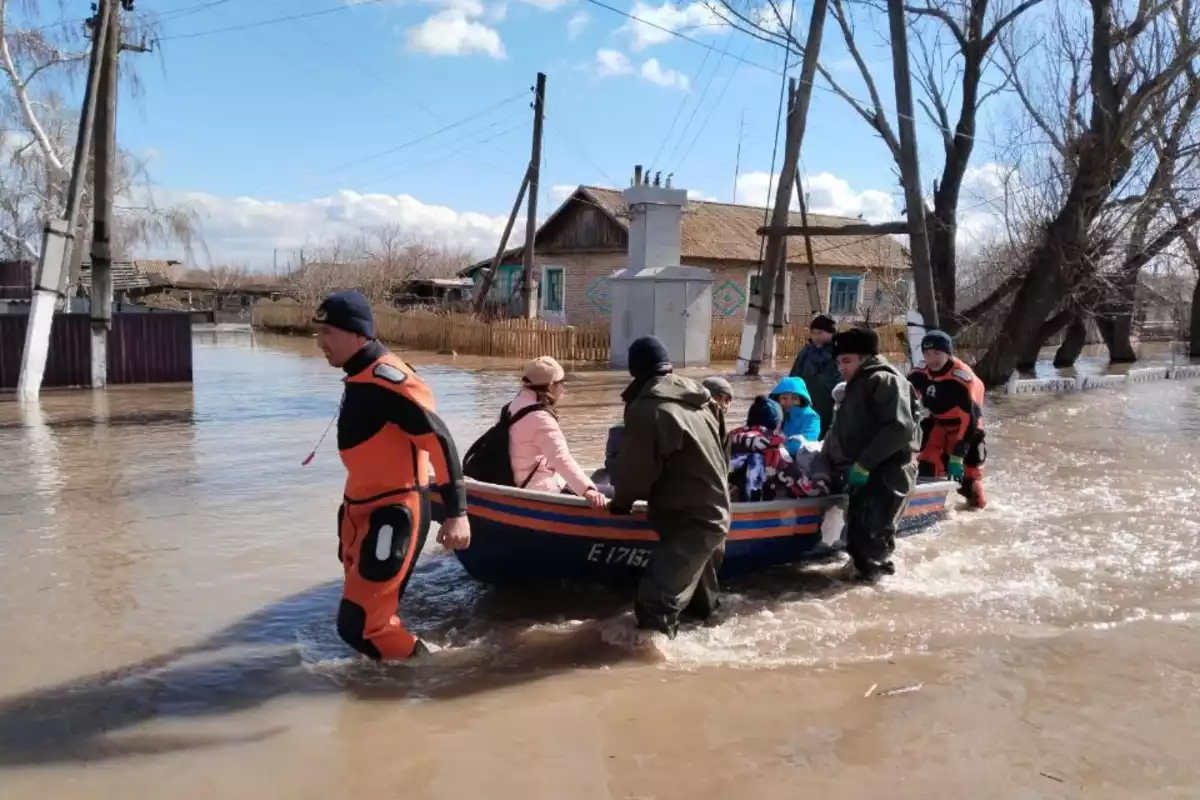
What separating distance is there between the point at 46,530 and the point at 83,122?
414 inches

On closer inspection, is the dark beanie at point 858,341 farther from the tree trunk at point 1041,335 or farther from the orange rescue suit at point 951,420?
the tree trunk at point 1041,335

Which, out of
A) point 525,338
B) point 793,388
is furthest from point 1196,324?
point 793,388

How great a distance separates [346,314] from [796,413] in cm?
390

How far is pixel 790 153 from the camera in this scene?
17.7 m

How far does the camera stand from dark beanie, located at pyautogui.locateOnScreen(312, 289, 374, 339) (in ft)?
14.4

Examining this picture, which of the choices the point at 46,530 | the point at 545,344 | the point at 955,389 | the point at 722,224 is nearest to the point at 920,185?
the point at 955,389

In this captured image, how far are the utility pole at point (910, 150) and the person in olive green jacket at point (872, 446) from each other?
10.3 meters

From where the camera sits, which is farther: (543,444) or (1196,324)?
(1196,324)

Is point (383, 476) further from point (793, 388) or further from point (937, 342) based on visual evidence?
point (937, 342)

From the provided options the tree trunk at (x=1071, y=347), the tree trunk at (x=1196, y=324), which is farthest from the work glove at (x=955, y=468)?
the tree trunk at (x=1196, y=324)

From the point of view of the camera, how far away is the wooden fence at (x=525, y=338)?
1013 inches

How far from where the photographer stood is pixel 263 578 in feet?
21.2

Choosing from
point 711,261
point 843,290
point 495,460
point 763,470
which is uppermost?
point 711,261

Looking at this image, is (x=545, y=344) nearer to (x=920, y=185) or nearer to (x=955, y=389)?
(x=920, y=185)
